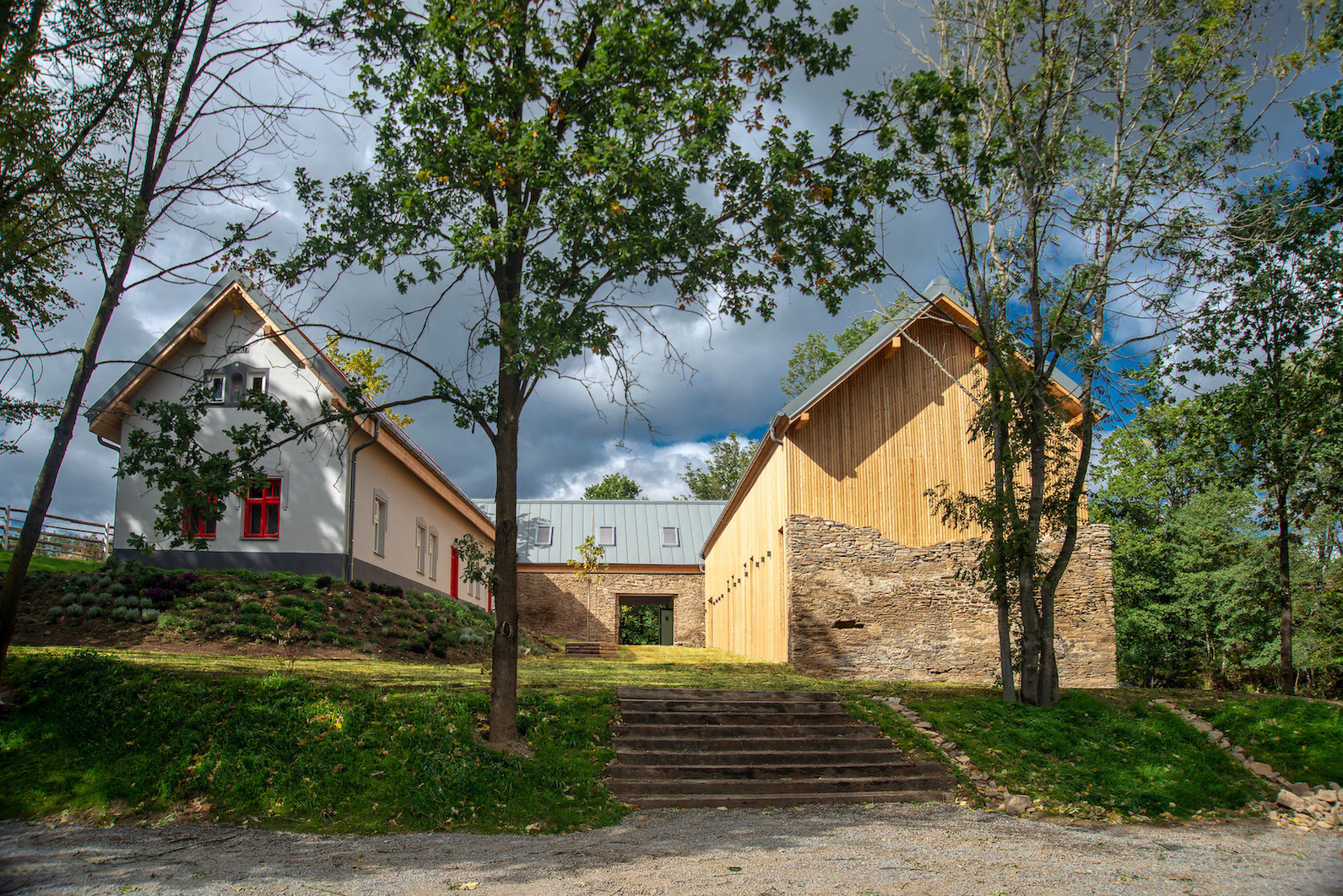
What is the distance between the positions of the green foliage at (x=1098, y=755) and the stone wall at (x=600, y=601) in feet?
69.2

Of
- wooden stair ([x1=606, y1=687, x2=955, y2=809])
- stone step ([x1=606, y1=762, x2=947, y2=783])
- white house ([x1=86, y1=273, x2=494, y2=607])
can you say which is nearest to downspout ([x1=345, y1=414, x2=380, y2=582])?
white house ([x1=86, y1=273, x2=494, y2=607])

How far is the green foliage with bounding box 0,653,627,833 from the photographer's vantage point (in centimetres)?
716

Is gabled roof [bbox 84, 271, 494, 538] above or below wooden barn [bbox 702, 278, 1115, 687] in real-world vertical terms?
above

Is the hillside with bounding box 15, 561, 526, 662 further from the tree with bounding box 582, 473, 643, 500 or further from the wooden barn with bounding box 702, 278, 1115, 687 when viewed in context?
the tree with bounding box 582, 473, 643, 500

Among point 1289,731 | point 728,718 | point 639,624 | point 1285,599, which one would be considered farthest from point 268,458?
point 639,624

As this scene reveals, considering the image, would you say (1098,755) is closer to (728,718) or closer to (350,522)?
(728,718)

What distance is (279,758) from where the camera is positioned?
7.67 m

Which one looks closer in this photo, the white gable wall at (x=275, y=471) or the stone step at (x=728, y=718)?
the stone step at (x=728, y=718)

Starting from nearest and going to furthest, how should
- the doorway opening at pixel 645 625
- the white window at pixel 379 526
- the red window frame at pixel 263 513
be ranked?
the red window frame at pixel 263 513
the white window at pixel 379 526
the doorway opening at pixel 645 625

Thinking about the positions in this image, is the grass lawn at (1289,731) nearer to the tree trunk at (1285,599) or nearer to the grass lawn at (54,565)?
the tree trunk at (1285,599)

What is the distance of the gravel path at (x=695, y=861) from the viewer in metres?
5.45

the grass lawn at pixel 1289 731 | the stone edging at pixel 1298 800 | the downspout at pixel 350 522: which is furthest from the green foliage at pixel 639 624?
the stone edging at pixel 1298 800

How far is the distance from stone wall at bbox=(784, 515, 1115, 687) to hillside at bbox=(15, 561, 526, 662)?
6644mm

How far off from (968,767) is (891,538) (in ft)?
26.2
